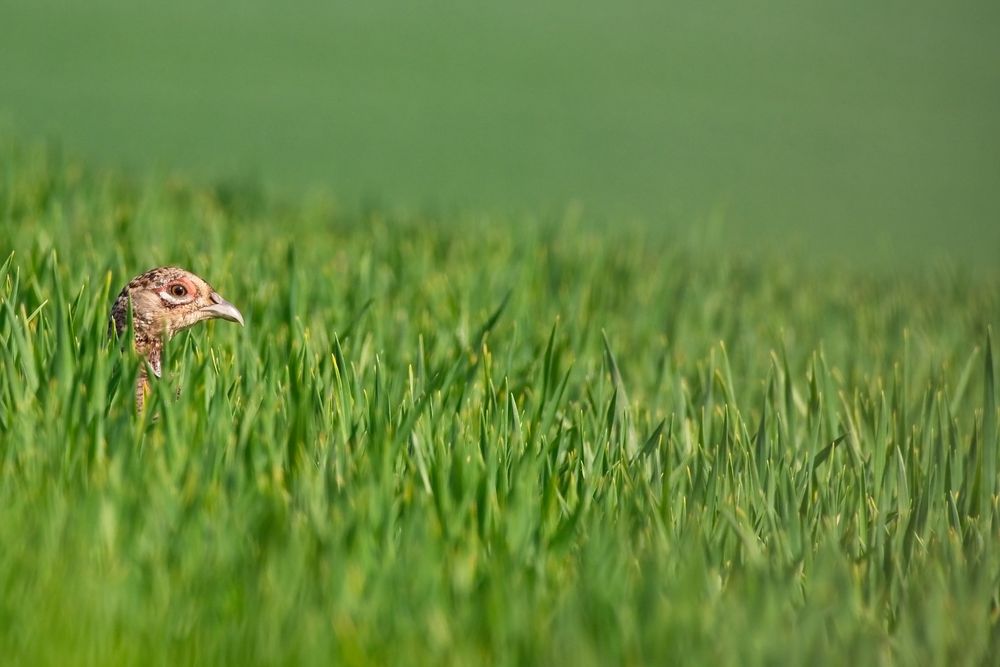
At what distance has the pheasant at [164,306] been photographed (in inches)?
125

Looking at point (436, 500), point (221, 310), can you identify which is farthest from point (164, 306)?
point (436, 500)

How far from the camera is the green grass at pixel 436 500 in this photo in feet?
6.56

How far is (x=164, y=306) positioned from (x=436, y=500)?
1131 millimetres

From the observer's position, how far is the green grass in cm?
200

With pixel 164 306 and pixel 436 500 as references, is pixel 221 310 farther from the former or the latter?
pixel 436 500

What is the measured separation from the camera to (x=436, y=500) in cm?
243

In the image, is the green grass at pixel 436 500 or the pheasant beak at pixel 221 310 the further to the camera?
the pheasant beak at pixel 221 310

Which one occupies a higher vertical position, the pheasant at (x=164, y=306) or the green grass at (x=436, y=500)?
the pheasant at (x=164, y=306)

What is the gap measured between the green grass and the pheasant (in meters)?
0.09

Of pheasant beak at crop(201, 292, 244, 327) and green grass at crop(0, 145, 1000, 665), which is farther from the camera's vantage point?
pheasant beak at crop(201, 292, 244, 327)

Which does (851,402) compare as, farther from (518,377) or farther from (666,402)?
(518,377)

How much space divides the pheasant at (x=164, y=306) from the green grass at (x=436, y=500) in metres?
0.09

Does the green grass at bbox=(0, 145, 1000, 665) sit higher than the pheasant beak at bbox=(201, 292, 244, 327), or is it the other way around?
the pheasant beak at bbox=(201, 292, 244, 327)

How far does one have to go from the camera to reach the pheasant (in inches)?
125
